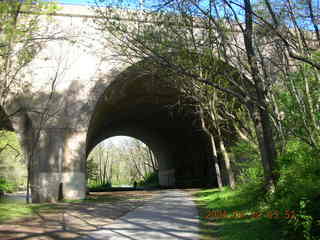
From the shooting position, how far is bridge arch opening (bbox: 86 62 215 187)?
26.5 metres

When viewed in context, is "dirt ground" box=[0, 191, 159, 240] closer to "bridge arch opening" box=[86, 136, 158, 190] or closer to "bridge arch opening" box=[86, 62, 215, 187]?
"bridge arch opening" box=[86, 62, 215, 187]

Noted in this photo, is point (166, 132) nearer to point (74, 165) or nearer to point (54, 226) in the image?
point (74, 165)

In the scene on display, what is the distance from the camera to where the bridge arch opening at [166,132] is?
2645 centimetres

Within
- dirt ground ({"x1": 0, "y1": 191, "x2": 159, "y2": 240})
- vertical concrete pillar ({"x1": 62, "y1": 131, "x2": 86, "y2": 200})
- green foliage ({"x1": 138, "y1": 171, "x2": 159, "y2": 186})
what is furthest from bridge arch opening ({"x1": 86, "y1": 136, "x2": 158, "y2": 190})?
dirt ground ({"x1": 0, "y1": 191, "x2": 159, "y2": 240})

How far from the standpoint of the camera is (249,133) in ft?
48.2

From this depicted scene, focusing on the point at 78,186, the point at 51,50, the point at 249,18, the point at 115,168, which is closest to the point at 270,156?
the point at 249,18

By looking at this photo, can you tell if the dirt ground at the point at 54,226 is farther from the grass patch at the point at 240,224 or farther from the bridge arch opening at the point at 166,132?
the bridge arch opening at the point at 166,132

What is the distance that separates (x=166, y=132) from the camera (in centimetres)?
3569

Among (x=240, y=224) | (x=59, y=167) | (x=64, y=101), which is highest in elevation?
(x=64, y=101)

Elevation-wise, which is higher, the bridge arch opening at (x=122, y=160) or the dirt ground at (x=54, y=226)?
the bridge arch opening at (x=122, y=160)

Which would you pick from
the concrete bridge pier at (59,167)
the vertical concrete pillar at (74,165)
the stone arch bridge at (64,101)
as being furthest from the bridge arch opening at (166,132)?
the concrete bridge pier at (59,167)
